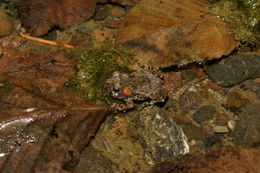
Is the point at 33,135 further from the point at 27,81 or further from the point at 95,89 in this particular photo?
the point at 95,89

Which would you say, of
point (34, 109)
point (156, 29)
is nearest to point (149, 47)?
point (156, 29)

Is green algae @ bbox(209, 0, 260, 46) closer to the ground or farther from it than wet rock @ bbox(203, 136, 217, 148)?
farther from it

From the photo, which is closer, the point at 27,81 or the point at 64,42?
the point at 27,81

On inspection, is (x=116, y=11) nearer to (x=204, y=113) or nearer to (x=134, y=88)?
(x=134, y=88)

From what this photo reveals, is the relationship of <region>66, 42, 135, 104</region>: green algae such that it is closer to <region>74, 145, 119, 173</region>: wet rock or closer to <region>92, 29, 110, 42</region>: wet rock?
<region>92, 29, 110, 42</region>: wet rock

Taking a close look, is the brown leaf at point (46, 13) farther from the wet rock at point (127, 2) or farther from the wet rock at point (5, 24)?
the wet rock at point (127, 2)

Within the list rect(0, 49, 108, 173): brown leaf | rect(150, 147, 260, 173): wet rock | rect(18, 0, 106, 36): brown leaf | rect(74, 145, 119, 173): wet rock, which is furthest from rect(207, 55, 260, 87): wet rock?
rect(18, 0, 106, 36): brown leaf
